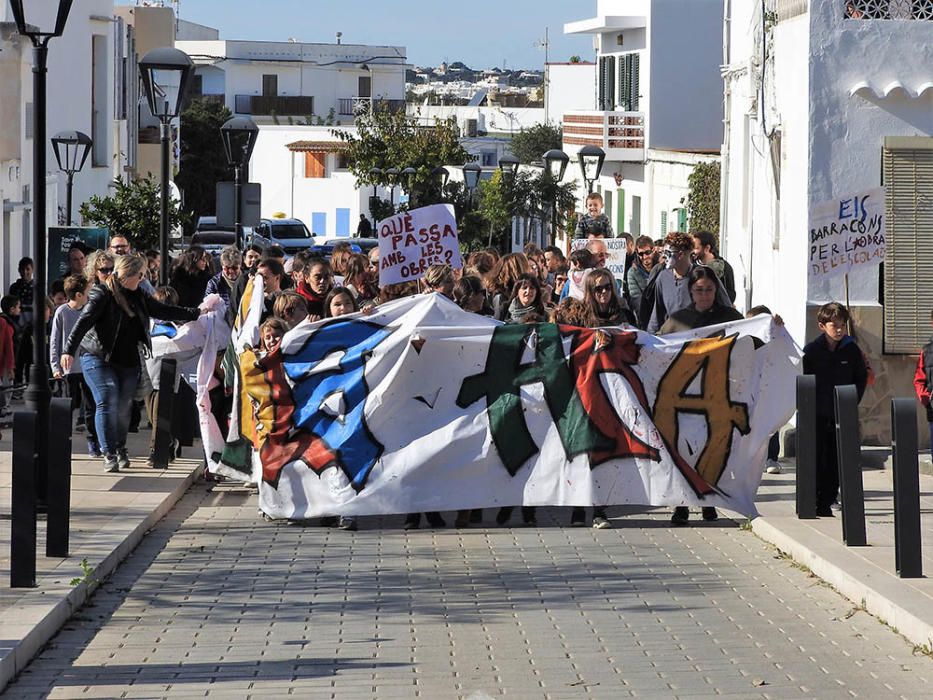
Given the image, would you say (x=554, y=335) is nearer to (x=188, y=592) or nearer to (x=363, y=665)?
(x=188, y=592)

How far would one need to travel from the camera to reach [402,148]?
194 feet

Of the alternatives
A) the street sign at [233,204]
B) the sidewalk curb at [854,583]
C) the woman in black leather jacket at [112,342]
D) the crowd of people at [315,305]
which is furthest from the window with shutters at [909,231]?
the street sign at [233,204]

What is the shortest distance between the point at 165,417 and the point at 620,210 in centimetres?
3028

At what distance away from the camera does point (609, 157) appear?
4184 centimetres

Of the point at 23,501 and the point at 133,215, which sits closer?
the point at 23,501

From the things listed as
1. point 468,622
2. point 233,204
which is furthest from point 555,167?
point 468,622

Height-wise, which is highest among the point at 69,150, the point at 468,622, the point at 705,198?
the point at 69,150

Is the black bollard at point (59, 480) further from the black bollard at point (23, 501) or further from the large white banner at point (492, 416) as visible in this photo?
the large white banner at point (492, 416)

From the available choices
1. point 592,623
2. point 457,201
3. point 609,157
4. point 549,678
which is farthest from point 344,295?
point 457,201

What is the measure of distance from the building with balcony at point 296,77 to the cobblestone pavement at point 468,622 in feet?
288

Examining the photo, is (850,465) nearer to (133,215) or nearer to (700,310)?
(700,310)

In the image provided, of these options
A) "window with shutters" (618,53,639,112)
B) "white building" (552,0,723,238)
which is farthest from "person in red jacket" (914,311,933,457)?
"window with shutters" (618,53,639,112)

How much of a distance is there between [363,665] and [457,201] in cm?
5111

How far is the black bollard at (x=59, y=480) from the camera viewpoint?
9.40m
